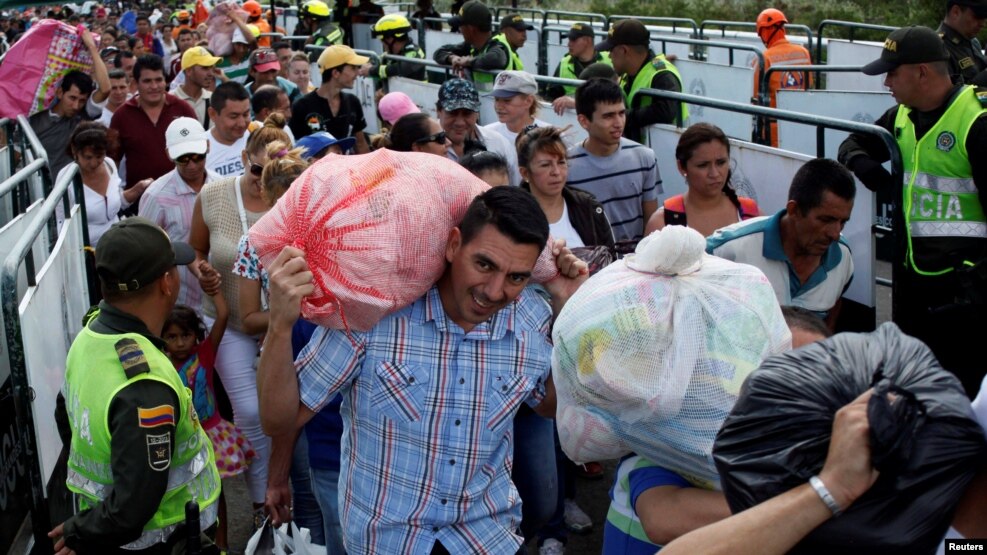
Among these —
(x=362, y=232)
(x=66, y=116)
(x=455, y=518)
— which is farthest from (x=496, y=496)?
(x=66, y=116)

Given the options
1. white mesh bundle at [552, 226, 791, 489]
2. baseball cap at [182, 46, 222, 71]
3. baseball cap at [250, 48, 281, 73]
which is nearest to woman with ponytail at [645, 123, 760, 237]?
white mesh bundle at [552, 226, 791, 489]

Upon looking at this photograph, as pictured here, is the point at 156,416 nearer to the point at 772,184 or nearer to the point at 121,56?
the point at 772,184

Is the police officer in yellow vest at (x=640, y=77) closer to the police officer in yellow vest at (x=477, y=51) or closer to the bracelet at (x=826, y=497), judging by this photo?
the police officer in yellow vest at (x=477, y=51)

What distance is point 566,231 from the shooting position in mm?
4832

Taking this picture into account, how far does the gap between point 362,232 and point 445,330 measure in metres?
0.35

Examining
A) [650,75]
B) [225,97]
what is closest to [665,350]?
[225,97]

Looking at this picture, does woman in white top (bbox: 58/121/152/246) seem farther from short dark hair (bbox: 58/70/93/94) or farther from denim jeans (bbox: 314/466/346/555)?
denim jeans (bbox: 314/466/346/555)

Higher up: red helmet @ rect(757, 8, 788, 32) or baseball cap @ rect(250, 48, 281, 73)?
red helmet @ rect(757, 8, 788, 32)

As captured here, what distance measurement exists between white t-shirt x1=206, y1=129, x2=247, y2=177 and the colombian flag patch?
11.5 feet

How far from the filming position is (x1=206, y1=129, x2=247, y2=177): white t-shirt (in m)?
6.44

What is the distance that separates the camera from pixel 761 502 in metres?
1.64

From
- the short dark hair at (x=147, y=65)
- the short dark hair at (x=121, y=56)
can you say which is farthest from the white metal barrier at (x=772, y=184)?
the short dark hair at (x=121, y=56)

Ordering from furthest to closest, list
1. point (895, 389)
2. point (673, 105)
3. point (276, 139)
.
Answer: point (673, 105) → point (276, 139) → point (895, 389)

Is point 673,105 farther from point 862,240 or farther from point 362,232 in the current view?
point 362,232
